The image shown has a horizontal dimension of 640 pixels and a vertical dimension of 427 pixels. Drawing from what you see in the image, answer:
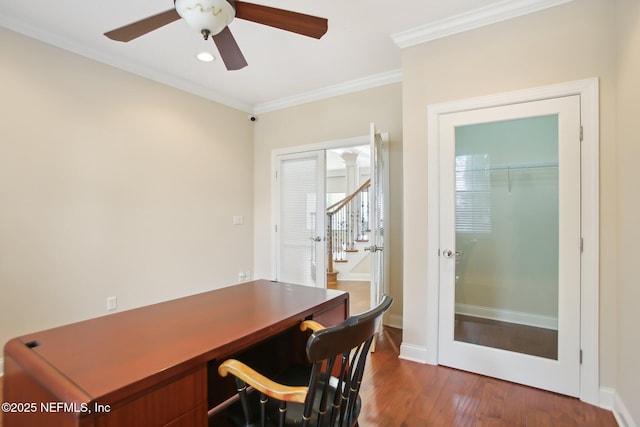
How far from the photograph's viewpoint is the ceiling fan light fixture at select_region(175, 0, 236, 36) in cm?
143

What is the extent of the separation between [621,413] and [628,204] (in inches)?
47.8

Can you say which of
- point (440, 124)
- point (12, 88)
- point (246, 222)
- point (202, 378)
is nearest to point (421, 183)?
point (440, 124)

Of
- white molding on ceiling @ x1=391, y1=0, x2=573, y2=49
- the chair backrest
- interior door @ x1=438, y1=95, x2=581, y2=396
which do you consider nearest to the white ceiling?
white molding on ceiling @ x1=391, y1=0, x2=573, y2=49

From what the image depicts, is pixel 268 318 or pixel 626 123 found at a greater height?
pixel 626 123

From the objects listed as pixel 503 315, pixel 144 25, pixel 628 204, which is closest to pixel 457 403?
pixel 503 315

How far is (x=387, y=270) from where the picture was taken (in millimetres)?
3367

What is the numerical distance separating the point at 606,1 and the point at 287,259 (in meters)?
3.79

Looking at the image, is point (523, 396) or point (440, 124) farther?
point (440, 124)

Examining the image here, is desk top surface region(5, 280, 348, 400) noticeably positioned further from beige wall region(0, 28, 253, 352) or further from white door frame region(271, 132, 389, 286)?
white door frame region(271, 132, 389, 286)

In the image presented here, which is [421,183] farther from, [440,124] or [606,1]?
[606,1]

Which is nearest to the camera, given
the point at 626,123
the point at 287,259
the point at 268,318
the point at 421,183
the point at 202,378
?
the point at 202,378

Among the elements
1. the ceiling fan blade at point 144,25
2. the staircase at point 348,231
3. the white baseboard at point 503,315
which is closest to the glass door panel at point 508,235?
the white baseboard at point 503,315

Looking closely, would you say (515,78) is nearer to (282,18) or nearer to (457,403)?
(282,18)

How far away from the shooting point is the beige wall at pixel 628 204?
5.45 feet
